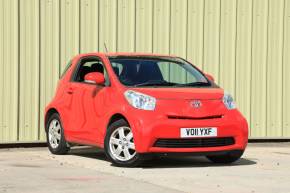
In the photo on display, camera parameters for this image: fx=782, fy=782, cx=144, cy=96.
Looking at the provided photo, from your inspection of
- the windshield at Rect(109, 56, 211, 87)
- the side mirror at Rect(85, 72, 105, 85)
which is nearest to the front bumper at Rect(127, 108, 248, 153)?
the windshield at Rect(109, 56, 211, 87)

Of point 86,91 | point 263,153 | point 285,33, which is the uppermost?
point 285,33

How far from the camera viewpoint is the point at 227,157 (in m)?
10.5

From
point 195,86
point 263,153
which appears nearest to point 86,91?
point 195,86

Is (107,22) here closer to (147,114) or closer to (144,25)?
(144,25)

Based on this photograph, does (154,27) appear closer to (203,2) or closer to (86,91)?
(203,2)

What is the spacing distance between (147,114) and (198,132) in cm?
68

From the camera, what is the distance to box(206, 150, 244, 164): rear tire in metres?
10.2

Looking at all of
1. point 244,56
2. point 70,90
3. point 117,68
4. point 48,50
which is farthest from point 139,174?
point 244,56

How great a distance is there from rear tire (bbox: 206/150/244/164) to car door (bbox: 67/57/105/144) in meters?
1.66

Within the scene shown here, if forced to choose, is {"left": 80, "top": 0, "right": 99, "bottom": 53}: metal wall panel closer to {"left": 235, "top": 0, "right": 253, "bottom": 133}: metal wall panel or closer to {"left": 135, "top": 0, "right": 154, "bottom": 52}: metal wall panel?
{"left": 135, "top": 0, "right": 154, "bottom": 52}: metal wall panel

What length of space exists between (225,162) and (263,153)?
6.71 ft

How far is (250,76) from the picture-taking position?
14.7 metres

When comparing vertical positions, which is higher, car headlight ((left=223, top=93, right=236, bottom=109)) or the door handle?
the door handle

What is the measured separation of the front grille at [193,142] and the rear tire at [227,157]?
0.68 feet
